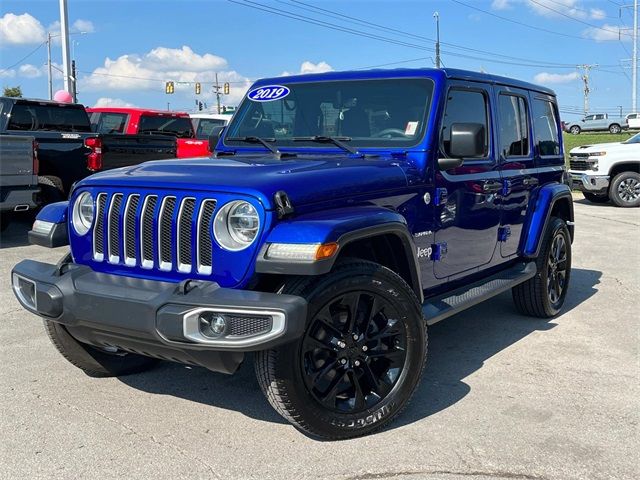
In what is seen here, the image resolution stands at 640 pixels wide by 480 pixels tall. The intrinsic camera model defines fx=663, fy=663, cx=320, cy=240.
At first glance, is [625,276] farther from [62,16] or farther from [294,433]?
[62,16]

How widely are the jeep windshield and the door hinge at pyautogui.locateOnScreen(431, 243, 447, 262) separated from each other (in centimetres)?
66

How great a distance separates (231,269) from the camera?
3.10 meters

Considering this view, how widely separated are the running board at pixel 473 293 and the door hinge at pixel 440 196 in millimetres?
628

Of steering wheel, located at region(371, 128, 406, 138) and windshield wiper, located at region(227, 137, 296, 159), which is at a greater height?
steering wheel, located at region(371, 128, 406, 138)

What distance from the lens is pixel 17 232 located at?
10.7 meters

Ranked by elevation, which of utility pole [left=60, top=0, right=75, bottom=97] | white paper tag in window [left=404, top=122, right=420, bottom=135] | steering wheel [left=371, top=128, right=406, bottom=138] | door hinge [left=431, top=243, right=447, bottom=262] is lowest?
door hinge [left=431, top=243, right=447, bottom=262]

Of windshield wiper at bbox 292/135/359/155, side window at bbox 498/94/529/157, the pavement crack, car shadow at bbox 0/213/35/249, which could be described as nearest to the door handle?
side window at bbox 498/94/529/157

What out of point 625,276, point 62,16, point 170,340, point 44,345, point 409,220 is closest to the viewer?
point 170,340

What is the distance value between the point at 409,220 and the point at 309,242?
3.67 feet

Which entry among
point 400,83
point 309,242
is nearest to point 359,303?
point 309,242

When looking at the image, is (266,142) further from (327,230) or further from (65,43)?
(65,43)

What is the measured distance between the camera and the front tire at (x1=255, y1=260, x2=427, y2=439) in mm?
3100

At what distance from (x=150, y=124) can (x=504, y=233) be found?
11268 millimetres

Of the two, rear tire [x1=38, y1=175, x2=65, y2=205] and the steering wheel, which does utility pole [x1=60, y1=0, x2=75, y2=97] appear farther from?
the steering wheel
